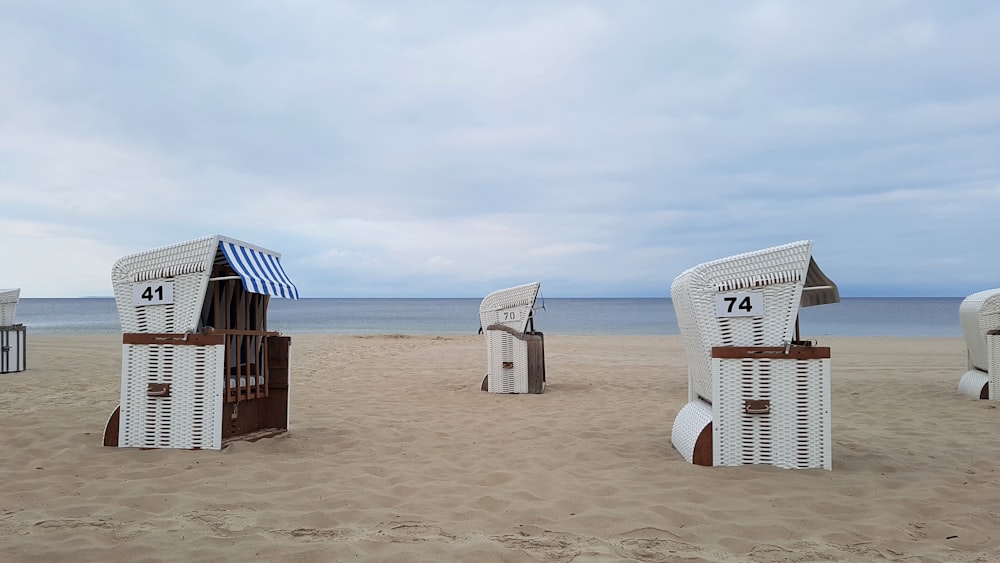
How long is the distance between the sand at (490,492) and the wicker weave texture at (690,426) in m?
0.15

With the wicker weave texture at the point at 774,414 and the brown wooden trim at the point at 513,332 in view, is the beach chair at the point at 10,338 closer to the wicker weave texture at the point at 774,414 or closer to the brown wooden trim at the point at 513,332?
the brown wooden trim at the point at 513,332

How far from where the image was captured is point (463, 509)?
416 cm

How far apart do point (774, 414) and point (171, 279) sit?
5.01 meters

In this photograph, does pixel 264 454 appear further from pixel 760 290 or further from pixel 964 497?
pixel 964 497

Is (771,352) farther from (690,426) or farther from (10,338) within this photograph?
(10,338)

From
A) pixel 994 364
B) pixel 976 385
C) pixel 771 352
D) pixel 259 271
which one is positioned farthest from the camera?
pixel 976 385

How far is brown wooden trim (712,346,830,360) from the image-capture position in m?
5.02

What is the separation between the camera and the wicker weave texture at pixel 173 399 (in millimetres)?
5664

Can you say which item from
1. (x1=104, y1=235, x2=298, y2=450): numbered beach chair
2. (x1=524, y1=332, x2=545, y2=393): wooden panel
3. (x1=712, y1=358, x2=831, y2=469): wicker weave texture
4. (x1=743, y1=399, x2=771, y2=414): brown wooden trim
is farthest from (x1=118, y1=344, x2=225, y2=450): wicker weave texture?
(x1=524, y1=332, x2=545, y2=393): wooden panel

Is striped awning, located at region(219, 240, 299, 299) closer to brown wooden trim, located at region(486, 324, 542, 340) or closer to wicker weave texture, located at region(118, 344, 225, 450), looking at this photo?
wicker weave texture, located at region(118, 344, 225, 450)

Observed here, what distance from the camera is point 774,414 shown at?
16.6 feet

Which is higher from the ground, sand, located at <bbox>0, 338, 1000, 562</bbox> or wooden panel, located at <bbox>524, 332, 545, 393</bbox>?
wooden panel, located at <bbox>524, 332, 545, 393</bbox>

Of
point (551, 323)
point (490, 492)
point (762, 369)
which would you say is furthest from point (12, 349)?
point (551, 323)

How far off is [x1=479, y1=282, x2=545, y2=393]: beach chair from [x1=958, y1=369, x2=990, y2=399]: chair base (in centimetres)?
603
